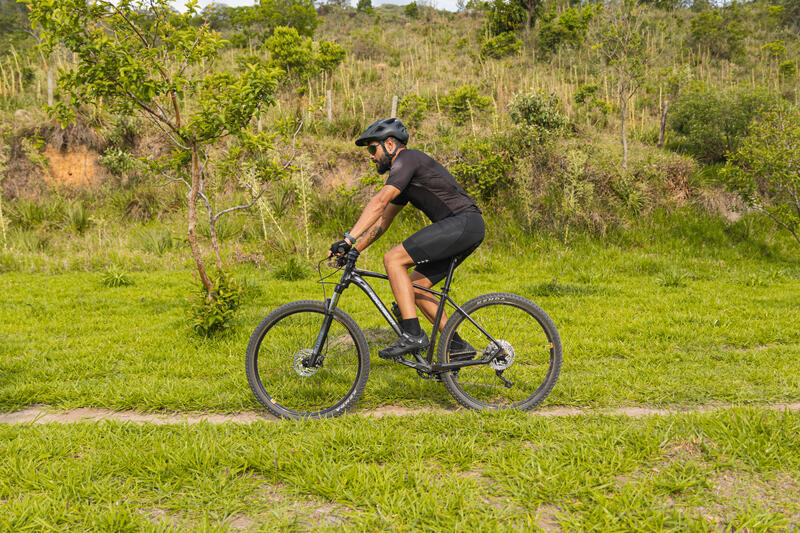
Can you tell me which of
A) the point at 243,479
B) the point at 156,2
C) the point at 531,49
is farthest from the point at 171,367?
the point at 531,49

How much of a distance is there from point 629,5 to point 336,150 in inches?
345

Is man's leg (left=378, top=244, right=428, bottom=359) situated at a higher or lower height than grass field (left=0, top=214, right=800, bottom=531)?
higher

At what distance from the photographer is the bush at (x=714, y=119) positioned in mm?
13391

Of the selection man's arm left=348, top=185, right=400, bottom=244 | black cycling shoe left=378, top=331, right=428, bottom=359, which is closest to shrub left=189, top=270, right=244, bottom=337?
black cycling shoe left=378, top=331, right=428, bottom=359

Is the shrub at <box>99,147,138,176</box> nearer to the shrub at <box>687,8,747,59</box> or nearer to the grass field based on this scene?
the grass field

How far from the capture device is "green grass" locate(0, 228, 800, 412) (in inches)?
187

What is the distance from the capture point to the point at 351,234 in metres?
4.07

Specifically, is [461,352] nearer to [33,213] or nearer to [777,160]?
[777,160]

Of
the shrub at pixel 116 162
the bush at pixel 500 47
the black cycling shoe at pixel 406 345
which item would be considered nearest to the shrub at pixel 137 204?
the shrub at pixel 116 162

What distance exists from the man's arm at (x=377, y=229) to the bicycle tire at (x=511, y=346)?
983 millimetres

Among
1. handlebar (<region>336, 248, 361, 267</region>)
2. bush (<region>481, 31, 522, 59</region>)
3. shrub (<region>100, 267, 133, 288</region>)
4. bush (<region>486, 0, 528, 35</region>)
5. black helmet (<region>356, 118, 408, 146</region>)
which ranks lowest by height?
shrub (<region>100, 267, 133, 288</region>)

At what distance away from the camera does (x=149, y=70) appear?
5910mm

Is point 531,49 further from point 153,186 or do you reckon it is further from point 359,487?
point 359,487

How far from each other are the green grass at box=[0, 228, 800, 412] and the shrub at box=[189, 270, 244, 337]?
175 mm
